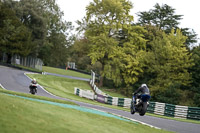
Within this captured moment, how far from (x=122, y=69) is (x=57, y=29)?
30.1 meters

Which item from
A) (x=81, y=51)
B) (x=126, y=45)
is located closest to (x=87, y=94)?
(x=126, y=45)

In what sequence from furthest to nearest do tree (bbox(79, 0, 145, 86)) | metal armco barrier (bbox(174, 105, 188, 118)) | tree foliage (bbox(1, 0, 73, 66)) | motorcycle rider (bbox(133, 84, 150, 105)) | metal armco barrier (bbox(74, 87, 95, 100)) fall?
tree foliage (bbox(1, 0, 73, 66))
tree (bbox(79, 0, 145, 86))
metal armco barrier (bbox(74, 87, 95, 100))
metal armco barrier (bbox(174, 105, 188, 118))
motorcycle rider (bbox(133, 84, 150, 105))

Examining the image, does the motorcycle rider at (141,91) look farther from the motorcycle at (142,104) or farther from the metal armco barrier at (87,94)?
the metal armco barrier at (87,94)

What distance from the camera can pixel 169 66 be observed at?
46.2m

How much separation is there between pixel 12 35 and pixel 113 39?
20189 mm

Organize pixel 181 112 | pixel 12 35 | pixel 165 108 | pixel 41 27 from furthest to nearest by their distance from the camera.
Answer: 1. pixel 41 27
2. pixel 12 35
3. pixel 165 108
4. pixel 181 112

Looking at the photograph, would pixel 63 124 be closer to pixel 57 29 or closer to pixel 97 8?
pixel 97 8

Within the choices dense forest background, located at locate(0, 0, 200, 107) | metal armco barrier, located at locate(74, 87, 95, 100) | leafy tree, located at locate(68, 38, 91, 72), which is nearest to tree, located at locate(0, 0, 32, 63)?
dense forest background, located at locate(0, 0, 200, 107)

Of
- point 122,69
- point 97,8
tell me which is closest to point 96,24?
point 97,8

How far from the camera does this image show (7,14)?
194 ft

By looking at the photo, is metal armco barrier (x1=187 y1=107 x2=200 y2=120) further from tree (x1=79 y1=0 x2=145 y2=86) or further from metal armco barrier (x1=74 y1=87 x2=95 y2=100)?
tree (x1=79 y1=0 x2=145 y2=86)

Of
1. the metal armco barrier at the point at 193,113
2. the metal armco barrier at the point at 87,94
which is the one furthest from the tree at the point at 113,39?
the metal armco barrier at the point at 193,113

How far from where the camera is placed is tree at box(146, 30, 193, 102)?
45719 millimetres

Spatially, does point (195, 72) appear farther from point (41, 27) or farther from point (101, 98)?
point (41, 27)
